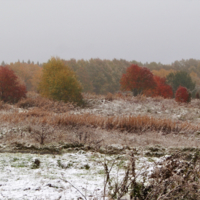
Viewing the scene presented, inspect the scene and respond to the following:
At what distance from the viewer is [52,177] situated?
362cm

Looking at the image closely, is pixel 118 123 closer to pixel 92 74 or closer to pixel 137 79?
pixel 137 79

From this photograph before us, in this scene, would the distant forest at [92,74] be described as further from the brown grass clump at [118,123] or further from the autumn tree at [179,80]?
the brown grass clump at [118,123]

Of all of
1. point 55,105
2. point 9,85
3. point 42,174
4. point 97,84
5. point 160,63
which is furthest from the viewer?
point 160,63

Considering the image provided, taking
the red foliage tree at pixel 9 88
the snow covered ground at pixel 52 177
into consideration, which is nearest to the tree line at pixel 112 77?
the red foliage tree at pixel 9 88

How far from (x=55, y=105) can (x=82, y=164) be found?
45.0 ft

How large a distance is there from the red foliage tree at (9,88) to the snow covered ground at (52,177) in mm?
17579

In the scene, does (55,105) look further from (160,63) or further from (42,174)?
(160,63)

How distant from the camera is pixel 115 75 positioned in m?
57.0

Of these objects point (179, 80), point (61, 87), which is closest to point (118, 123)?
point (61, 87)

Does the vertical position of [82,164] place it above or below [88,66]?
below

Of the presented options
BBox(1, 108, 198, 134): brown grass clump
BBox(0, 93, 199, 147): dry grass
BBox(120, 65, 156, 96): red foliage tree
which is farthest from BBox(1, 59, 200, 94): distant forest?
BBox(0, 93, 199, 147): dry grass

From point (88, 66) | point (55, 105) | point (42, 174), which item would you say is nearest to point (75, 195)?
point (42, 174)

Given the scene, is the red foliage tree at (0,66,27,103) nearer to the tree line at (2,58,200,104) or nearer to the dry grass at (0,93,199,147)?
the tree line at (2,58,200,104)

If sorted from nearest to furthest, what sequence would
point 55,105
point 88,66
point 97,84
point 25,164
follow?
point 25,164
point 55,105
point 97,84
point 88,66
